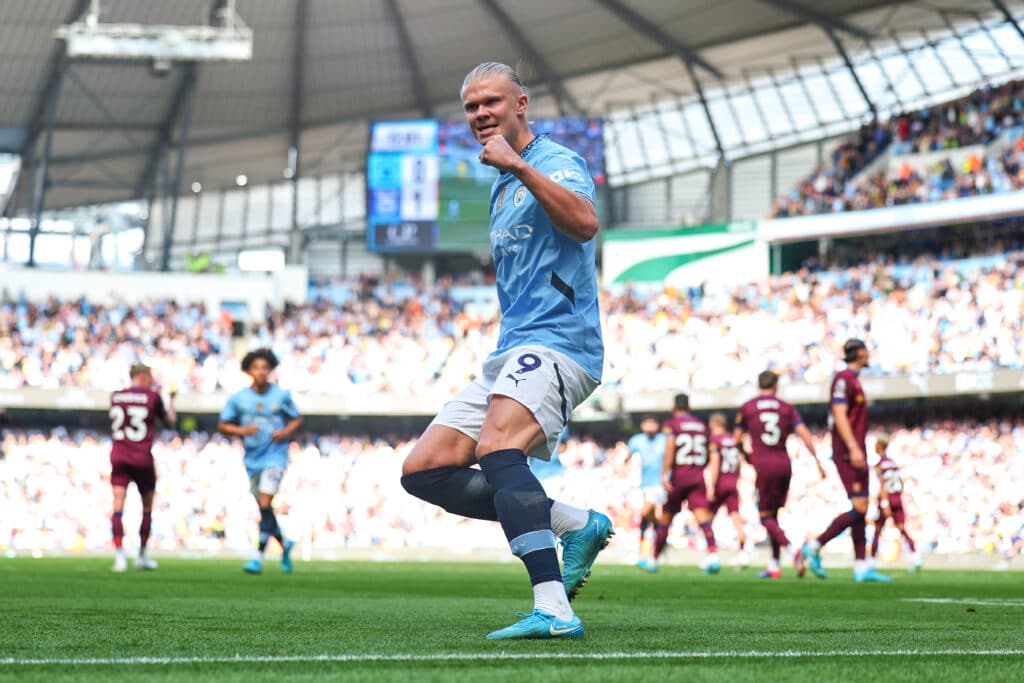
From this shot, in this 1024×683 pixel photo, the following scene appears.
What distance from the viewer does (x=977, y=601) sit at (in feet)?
27.8

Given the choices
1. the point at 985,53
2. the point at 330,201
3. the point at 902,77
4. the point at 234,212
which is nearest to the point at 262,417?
the point at 985,53

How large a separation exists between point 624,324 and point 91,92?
17867mm

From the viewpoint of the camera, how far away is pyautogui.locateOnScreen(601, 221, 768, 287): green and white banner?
39.5 meters

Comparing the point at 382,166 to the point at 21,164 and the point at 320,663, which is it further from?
the point at 320,663

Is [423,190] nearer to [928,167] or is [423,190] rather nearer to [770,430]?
[928,167]

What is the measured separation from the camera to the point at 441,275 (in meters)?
45.3

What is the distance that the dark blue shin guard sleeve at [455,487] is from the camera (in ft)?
17.1

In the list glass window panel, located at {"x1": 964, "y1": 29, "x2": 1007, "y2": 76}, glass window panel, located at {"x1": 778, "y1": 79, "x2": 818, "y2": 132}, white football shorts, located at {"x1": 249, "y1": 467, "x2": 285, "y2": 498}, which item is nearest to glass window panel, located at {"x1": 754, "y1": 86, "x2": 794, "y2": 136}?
glass window panel, located at {"x1": 778, "y1": 79, "x2": 818, "y2": 132}

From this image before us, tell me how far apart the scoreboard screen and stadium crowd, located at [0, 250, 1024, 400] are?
1.95 m

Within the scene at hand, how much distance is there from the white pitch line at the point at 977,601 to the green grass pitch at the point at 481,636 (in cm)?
3

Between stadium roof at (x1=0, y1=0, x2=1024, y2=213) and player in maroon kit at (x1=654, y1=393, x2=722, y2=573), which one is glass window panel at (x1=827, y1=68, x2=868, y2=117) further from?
player in maroon kit at (x1=654, y1=393, x2=722, y2=573)

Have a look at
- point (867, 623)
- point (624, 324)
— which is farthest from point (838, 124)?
point (867, 623)

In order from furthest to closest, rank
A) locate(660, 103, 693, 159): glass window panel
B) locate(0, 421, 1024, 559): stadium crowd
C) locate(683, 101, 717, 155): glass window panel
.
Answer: locate(660, 103, 693, 159): glass window panel → locate(683, 101, 717, 155): glass window panel → locate(0, 421, 1024, 559): stadium crowd

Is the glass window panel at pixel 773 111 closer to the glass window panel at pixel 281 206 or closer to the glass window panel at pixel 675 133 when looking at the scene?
the glass window panel at pixel 675 133
